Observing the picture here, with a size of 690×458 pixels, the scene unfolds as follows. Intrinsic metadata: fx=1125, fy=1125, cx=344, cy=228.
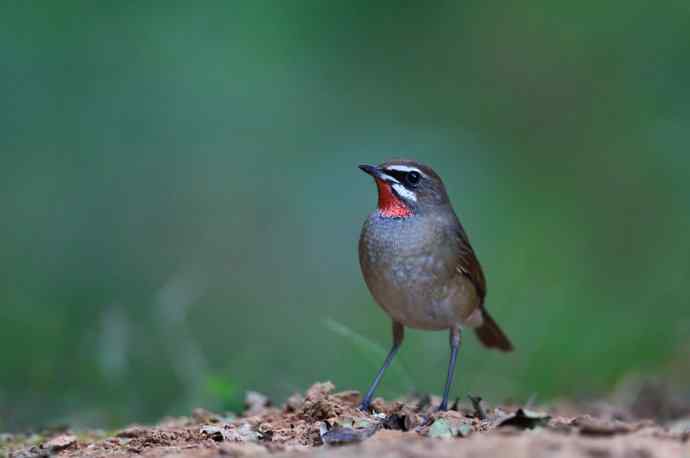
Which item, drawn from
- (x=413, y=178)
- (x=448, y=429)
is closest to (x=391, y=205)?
(x=413, y=178)

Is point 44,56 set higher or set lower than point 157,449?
higher

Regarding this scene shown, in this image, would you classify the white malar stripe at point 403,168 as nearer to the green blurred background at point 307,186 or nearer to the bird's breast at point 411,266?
the bird's breast at point 411,266

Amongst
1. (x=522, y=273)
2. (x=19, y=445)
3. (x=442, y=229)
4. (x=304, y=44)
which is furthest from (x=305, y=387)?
(x=304, y=44)

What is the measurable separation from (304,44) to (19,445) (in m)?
12.5

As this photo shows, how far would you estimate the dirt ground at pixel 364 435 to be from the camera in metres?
4.96

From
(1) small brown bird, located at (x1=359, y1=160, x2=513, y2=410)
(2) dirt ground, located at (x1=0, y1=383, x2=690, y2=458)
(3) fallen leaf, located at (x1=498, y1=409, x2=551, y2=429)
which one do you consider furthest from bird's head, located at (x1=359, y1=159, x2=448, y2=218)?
(3) fallen leaf, located at (x1=498, y1=409, x2=551, y2=429)

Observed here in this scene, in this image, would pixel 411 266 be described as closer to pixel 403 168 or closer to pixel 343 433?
pixel 403 168

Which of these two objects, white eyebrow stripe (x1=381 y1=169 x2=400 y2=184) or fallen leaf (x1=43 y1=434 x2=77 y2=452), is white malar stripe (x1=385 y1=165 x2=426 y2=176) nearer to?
white eyebrow stripe (x1=381 y1=169 x2=400 y2=184)

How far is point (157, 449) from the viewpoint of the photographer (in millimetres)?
6258

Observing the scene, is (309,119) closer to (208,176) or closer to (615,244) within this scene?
(208,176)

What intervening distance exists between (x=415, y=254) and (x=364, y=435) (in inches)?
81.9

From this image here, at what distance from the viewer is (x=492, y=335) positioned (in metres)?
9.31

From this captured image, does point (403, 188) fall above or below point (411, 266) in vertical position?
above

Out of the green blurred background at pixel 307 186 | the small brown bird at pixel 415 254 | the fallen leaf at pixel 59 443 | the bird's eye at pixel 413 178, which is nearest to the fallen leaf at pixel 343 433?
the small brown bird at pixel 415 254
